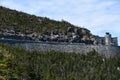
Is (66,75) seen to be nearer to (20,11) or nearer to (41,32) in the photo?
(41,32)

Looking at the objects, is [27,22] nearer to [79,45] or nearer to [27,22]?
[27,22]

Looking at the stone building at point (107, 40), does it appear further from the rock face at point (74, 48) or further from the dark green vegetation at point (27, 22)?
the dark green vegetation at point (27, 22)

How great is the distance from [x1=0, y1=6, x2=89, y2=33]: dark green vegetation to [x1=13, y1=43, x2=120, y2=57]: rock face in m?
6.28

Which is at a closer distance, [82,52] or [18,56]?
[18,56]

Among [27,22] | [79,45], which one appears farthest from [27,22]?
[79,45]

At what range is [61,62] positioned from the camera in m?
99.2

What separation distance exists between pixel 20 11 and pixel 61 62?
75.2 feet

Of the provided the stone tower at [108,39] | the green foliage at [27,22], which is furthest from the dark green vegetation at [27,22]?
the stone tower at [108,39]

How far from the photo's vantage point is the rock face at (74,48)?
100 meters

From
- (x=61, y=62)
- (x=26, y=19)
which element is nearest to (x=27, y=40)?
(x=61, y=62)

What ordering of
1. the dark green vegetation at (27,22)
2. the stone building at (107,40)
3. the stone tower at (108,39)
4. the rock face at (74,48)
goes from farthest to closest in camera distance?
the stone tower at (108,39), the stone building at (107,40), the dark green vegetation at (27,22), the rock face at (74,48)

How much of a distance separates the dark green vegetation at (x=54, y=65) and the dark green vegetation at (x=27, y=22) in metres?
9.82

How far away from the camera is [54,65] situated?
3782 inches

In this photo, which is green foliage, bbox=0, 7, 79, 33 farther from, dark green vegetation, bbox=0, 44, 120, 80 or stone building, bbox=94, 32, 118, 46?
dark green vegetation, bbox=0, 44, 120, 80
